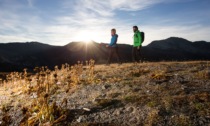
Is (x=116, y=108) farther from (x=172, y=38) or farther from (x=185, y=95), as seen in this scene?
(x=172, y=38)

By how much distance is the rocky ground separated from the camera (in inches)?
268

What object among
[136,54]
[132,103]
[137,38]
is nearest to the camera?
[132,103]

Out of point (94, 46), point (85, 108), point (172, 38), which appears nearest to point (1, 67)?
point (94, 46)

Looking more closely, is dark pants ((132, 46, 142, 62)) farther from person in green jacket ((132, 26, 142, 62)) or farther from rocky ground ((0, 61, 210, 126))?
rocky ground ((0, 61, 210, 126))

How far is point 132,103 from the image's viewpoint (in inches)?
320

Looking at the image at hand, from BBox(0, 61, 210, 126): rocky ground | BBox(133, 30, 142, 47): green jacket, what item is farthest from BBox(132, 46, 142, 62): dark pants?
BBox(0, 61, 210, 126): rocky ground

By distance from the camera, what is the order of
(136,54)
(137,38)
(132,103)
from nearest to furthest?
(132,103) < (137,38) < (136,54)

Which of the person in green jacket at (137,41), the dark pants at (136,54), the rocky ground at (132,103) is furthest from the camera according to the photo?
the dark pants at (136,54)

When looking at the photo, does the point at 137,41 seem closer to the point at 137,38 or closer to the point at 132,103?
the point at 137,38

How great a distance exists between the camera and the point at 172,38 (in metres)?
196

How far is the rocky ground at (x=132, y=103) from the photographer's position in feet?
22.3

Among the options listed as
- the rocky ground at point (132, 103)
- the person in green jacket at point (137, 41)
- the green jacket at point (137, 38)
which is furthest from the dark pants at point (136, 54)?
the rocky ground at point (132, 103)

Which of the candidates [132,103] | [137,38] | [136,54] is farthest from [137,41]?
[132,103]

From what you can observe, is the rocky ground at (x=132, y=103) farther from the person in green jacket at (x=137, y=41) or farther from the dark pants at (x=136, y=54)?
the dark pants at (x=136, y=54)
